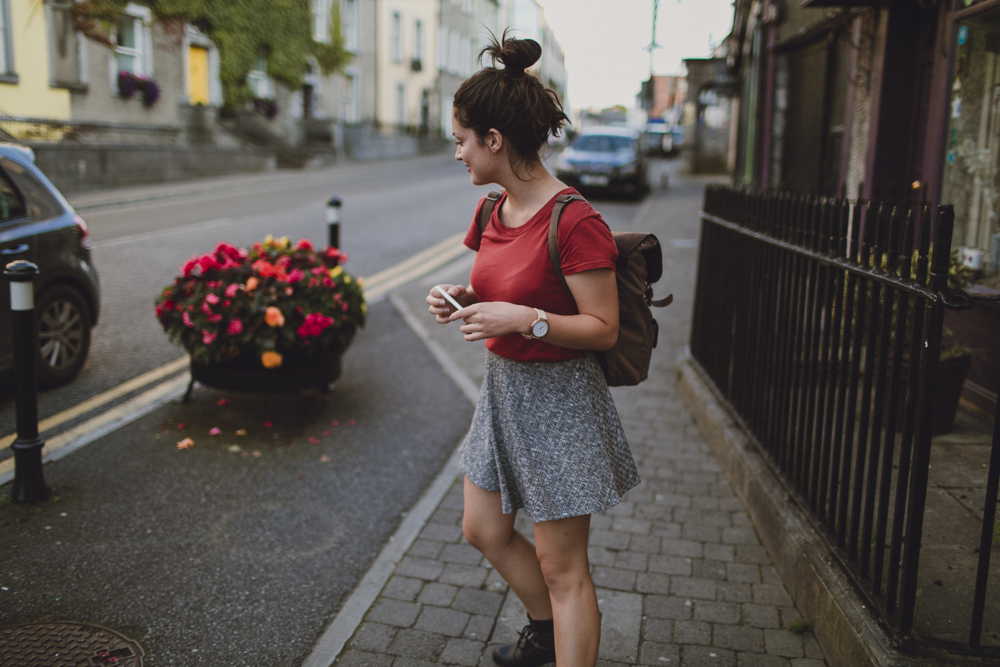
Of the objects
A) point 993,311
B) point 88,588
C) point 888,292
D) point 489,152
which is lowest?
point 88,588

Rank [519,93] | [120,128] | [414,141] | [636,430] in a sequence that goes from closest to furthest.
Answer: [519,93] < [636,430] < [120,128] < [414,141]

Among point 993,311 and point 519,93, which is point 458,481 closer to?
point 519,93

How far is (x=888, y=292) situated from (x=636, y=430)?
→ 2.78m

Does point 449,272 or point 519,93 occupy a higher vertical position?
point 519,93

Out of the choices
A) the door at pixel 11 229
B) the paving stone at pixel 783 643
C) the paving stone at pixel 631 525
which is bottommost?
the paving stone at pixel 783 643

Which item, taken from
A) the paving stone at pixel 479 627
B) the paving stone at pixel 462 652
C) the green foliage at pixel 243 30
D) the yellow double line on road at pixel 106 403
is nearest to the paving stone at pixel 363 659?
the paving stone at pixel 462 652

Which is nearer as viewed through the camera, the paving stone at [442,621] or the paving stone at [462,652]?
the paving stone at [462,652]

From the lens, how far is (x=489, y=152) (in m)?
2.32

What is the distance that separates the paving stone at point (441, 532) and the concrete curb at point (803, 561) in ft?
4.65

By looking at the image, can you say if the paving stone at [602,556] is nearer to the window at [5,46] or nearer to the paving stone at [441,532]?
the paving stone at [441,532]

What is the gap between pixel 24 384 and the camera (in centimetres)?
386

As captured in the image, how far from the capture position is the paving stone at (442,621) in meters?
3.09

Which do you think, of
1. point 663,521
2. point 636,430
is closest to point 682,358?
point 636,430

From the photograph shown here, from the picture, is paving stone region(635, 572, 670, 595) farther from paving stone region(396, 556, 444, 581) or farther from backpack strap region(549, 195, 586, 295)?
backpack strap region(549, 195, 586, 295)
